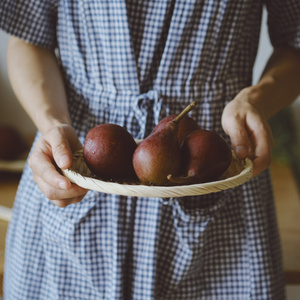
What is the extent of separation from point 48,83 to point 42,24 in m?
0.10

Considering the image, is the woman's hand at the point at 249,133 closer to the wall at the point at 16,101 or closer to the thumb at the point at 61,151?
the thumb at the point at 61,151

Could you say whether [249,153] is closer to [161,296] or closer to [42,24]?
[161,296]

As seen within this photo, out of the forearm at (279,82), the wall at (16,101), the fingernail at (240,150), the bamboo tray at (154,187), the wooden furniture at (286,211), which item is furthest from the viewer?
the wall at (16,101)

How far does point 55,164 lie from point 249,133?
270 mm

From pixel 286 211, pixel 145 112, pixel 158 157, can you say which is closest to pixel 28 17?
pixel 145 112

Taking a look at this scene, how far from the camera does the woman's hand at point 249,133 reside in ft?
1.92

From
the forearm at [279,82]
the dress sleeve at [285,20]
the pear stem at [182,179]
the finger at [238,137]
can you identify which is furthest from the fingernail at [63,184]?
the dress sleeve at [285,20]

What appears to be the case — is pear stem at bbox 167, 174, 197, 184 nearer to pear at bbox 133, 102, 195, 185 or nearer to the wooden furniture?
pear at bbox 133, 102, 195, 185

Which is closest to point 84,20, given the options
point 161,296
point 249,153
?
point 249,153

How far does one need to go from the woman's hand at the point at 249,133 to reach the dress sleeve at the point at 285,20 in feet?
0.59

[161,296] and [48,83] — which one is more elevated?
[48,83]

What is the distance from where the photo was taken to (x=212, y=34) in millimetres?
680

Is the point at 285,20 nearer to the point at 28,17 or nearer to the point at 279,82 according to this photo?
the point at 279,82

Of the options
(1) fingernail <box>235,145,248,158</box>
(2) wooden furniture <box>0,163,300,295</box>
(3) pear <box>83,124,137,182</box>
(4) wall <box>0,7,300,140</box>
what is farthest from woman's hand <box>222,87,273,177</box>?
(4) wall <box>0,7,300,140</box>
